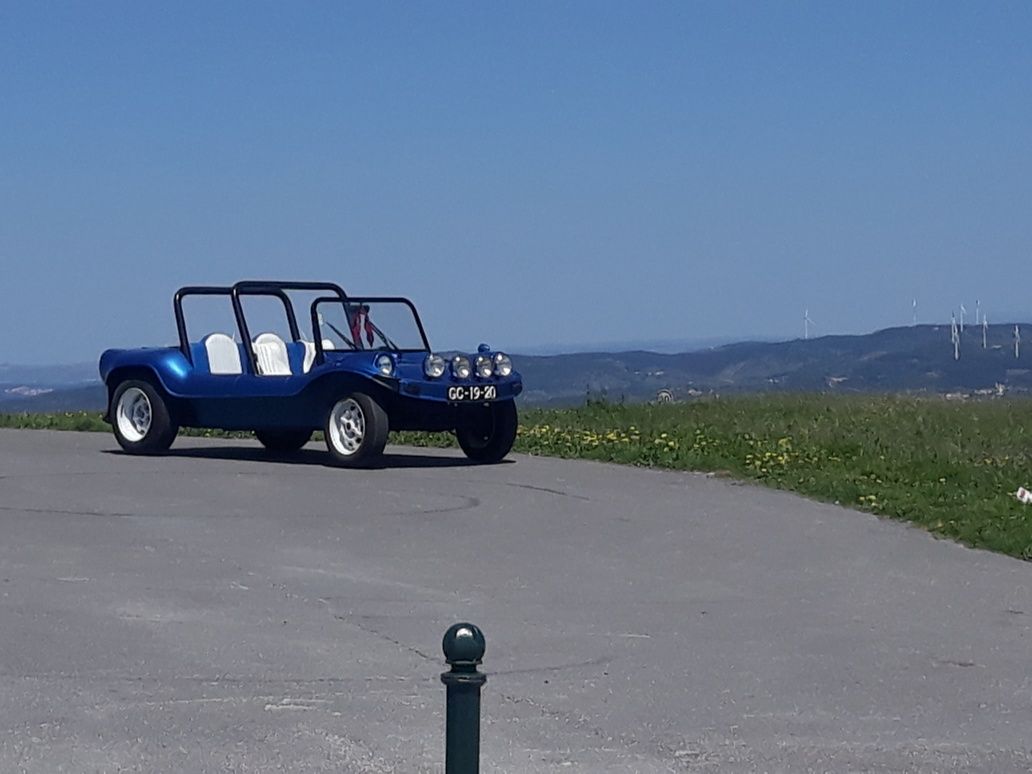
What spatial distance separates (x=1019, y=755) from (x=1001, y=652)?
2004 mm

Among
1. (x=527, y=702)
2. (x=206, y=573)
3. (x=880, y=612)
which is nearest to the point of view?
(x=527, y=702)

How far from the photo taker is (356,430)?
56.3 feet

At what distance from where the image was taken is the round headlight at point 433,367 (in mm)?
17047

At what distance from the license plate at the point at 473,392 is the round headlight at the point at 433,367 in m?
0.17

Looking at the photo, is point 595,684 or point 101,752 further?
point 595,684

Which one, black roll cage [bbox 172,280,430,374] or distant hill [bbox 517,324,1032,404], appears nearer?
black roll cage [bbox 172,280,430,374]

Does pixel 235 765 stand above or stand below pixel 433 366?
below

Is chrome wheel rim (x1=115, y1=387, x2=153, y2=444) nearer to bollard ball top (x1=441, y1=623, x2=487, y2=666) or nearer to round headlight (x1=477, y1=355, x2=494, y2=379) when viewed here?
round headlight (x1=477, y1=355, x2=494, y2=379)

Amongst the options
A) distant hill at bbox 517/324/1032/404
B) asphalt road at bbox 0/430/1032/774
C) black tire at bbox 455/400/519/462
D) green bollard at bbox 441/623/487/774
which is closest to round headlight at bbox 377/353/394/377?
black tire at bbox 455/400/519/462

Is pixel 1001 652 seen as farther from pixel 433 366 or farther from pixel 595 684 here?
pixel 433 366

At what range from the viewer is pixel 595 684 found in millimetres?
7723

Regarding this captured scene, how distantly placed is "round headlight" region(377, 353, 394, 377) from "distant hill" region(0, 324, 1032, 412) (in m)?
34.9

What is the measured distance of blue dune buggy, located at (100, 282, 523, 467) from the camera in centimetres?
1708

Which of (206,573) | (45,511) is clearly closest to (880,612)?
(206,573)
